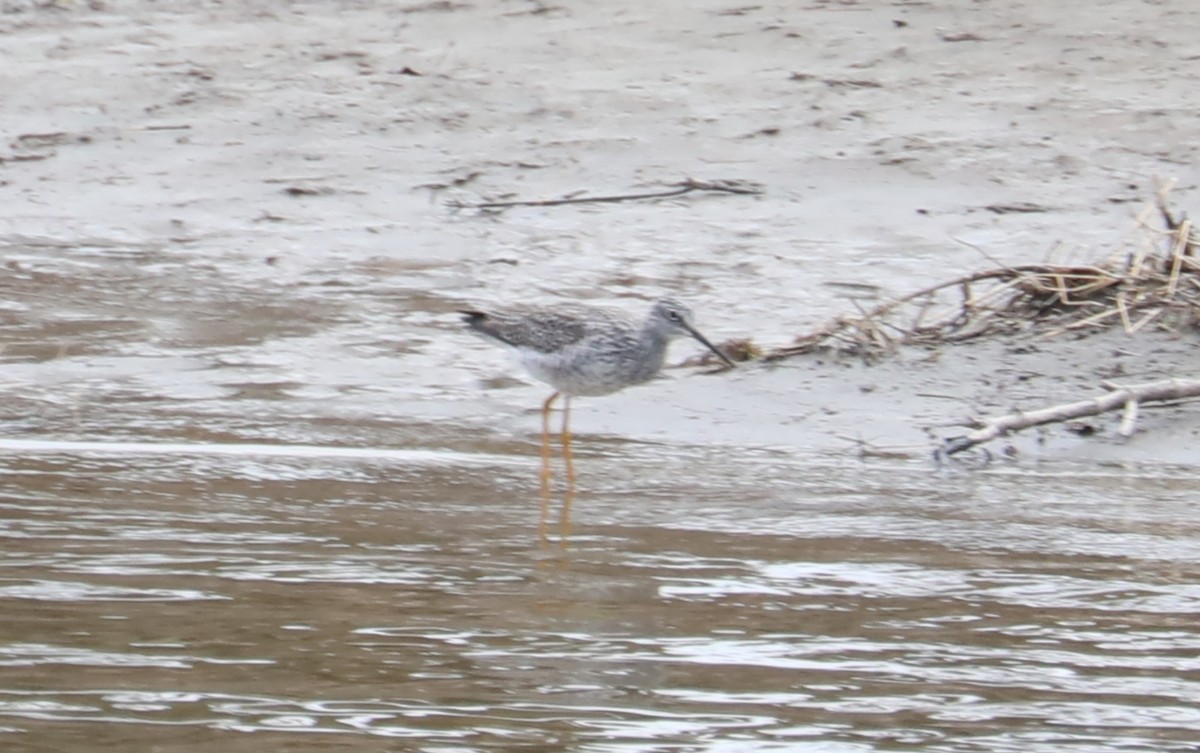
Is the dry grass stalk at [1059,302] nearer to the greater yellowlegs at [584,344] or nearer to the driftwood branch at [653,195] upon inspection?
the greater yellowlegs at [584,344]

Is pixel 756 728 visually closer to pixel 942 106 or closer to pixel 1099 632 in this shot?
pixel 1099 632

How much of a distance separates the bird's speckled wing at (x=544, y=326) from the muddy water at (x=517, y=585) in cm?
32

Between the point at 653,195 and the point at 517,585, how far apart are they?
236 inches

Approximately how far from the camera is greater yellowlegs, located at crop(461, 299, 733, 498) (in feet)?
25.5

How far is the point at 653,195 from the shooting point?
10938 mm

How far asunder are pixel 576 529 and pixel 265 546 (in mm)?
874

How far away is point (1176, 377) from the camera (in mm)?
7895

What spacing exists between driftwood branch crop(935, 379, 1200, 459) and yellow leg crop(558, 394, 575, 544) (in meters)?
1.21

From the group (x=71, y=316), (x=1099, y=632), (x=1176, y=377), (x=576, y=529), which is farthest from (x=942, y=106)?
(x=1099, y=632)

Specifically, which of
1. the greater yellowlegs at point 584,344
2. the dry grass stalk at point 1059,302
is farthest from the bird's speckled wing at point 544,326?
the dry grass stalk at point 1059,302

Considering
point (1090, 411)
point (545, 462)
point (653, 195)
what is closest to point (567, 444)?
point (545, 462)

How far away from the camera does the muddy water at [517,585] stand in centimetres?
Result: 399

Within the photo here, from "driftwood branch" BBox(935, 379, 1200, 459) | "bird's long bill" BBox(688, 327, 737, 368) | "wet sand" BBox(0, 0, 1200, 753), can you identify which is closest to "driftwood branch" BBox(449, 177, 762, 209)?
"wet sand" BBox(0, 0, 1200, 753)

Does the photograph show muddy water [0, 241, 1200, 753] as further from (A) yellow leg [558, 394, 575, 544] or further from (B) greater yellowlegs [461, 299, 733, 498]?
(B) greater yellowlegs [461, 299, 733, 498]
